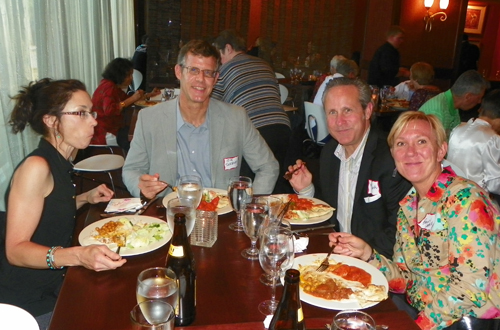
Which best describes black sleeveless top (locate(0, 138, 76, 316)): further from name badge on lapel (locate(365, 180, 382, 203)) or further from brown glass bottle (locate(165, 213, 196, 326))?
name badge on lapel (locate(365, 180, 382, 203))

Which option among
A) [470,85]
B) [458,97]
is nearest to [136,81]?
[458,97]

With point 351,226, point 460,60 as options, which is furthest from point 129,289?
point 460,60

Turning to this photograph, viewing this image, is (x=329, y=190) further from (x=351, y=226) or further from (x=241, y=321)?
(x=241, y=321)

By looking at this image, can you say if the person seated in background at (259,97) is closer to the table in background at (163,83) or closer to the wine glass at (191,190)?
the wine glass at (191,190)

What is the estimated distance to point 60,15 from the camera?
409cm

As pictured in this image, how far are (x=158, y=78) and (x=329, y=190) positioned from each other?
5.86 meters

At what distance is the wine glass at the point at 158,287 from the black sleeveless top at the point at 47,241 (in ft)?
2.78

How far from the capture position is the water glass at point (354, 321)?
3.58 feet

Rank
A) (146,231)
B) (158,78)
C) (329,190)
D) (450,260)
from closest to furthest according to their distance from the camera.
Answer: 1. (450,260)
2. (146,231)
3. (329,190)
4. (158,78)

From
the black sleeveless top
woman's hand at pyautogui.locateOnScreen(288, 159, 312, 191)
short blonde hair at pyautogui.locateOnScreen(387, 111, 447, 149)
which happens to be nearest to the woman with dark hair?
the black sleeveless top

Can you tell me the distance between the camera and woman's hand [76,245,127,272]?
1.46 meters

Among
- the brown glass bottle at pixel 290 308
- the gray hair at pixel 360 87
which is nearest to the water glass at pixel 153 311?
the brown glass bottle at pixel 290 308

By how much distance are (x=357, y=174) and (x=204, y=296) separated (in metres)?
1.31

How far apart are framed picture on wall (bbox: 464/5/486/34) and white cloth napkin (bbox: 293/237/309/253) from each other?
13.3 m
